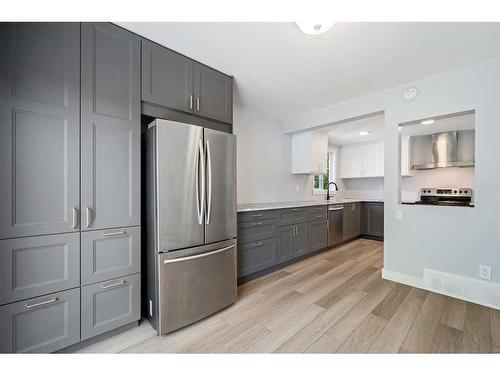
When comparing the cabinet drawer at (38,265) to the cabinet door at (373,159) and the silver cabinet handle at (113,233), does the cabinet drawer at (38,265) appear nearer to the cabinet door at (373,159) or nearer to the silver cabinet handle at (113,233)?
the silver cabinet handle at (113,233)

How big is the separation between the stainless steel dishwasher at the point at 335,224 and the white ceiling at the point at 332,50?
7.09 feet

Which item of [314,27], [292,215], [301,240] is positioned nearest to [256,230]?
[292,215]

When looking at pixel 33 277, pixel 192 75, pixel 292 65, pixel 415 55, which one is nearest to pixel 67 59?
pixel 192 75

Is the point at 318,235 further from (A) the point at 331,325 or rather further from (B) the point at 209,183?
(B) the point at 209,183

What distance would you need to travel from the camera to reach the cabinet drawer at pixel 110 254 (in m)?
1.49

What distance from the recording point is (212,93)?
7.14ft

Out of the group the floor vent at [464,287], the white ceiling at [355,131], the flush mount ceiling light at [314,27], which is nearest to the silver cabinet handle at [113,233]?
the flush mount ceiling light at [314,27]

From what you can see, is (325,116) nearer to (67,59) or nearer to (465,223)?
(465,223)

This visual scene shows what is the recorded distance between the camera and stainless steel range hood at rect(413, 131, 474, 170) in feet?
13.5

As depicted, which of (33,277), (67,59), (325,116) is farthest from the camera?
(325,116)

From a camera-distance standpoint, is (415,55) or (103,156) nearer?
(103,156)

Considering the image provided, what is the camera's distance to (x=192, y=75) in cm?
202
